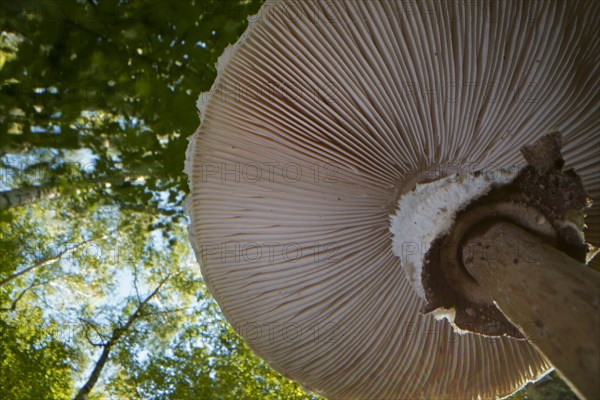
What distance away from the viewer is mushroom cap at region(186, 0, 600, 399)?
4.85 ft

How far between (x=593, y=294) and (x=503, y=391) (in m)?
1.62

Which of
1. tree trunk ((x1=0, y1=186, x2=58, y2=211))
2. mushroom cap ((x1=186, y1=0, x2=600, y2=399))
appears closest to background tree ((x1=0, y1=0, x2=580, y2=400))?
tree trunk ((x1=0, y1=186, x2=58, y2=211))

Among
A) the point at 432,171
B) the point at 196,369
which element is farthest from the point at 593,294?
the point at 196,369

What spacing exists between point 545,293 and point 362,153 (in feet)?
3.21

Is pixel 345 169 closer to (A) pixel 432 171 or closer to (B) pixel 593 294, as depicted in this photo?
(A) pixel 432 171

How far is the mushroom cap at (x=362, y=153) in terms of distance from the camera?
1478 mm

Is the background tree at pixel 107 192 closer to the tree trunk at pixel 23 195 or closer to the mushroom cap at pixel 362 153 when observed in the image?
the tree trunk at pixel 23 195

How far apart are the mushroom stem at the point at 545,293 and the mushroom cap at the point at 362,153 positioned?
0.58 m

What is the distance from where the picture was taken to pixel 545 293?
3.73 feet

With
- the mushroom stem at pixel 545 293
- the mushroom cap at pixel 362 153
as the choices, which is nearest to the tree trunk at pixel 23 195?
the mushroom cap at pixel 362 153

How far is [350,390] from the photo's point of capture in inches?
87.5

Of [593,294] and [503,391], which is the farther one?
[503,391]

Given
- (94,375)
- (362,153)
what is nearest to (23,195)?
(362,153)

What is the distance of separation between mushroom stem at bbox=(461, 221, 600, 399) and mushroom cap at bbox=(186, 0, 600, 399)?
1.90ft
